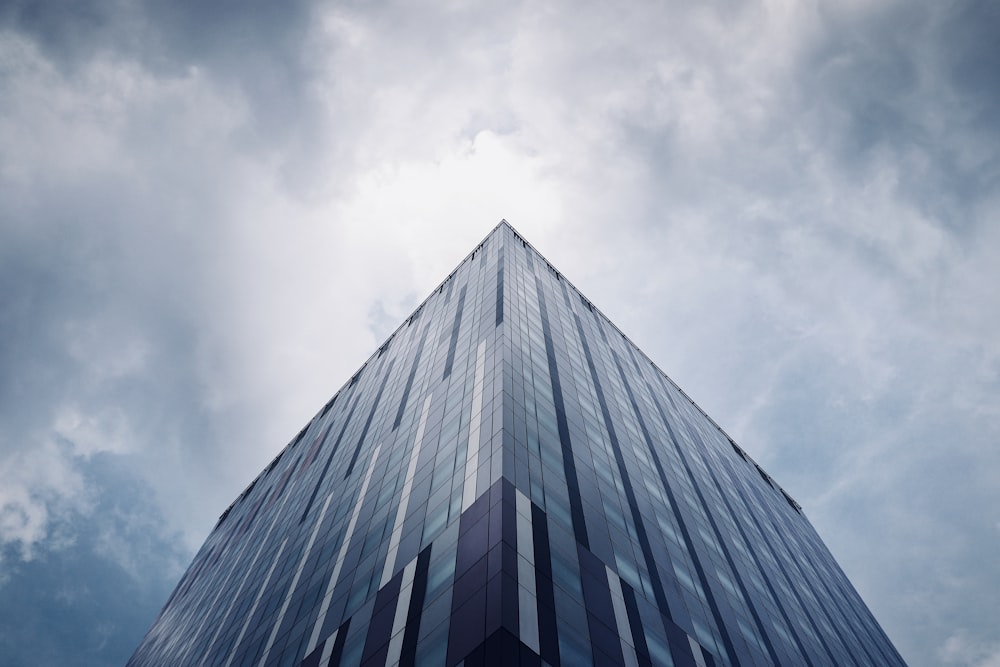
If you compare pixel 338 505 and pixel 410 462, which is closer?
pixel 410 462

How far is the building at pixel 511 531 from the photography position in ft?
69.5

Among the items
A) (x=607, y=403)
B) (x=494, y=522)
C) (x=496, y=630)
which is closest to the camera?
(x=496, y=630)

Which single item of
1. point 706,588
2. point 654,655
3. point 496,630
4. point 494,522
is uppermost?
point 706,588

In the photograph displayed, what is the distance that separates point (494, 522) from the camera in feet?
71.6

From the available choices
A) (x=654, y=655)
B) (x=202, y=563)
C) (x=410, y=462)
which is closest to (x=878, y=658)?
(x=654, y=655)

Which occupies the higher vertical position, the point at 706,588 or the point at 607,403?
the point at 607,403

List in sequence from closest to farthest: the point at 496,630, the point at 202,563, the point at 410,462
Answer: the point at 496,630
the point at 410,462
the point at 202,563

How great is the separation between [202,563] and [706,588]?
82483 mm

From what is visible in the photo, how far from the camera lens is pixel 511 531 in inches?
841

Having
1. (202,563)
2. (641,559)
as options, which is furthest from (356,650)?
(202,563)

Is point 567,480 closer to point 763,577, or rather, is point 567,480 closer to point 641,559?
point 641,559

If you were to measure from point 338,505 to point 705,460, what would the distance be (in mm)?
44167

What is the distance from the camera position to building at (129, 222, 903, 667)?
21188 mm

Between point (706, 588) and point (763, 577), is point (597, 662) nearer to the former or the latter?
point (706, 588)
